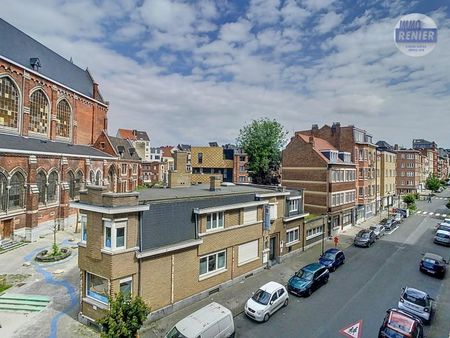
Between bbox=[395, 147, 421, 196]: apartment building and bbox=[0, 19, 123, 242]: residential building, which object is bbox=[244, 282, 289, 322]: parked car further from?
bbox=[395, 147, 421, 196]: apartment building

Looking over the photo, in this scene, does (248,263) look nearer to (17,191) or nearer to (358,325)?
(358,325)

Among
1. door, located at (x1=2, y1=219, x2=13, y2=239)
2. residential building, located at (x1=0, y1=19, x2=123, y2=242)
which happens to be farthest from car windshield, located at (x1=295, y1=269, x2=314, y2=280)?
door, located at (x1=2, y1=219, x2=13, y2=239)

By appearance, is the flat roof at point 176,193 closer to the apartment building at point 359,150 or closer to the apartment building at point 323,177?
the apartment building at point 323,177

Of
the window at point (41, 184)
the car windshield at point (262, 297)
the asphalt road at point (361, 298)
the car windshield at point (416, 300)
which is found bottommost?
the asphalt road at point (361, 298)

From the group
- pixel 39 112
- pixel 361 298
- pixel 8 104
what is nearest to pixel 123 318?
pixel 361 298

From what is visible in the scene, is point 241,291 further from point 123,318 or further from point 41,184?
point 41,184

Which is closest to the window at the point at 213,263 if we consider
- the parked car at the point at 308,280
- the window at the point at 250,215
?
the window at the point at 250,215
